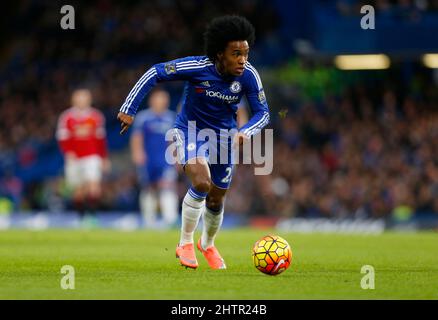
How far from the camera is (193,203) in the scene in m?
9.98

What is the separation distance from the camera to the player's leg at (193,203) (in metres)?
9.69

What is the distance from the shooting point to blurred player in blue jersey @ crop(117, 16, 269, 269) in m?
9.71

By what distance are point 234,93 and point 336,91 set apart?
53.8 ft

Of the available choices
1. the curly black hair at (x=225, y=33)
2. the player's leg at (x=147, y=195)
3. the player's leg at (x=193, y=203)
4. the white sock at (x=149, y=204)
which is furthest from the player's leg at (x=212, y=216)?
the white sock at (x=149, y=204)

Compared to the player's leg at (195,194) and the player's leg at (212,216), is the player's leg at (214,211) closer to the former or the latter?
the player's leg at (212,216)

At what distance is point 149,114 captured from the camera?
2006 centimetres

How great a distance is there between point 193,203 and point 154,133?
10221mm

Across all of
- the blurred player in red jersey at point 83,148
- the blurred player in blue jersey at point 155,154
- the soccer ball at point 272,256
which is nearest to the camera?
the soccer ball at point 272,256

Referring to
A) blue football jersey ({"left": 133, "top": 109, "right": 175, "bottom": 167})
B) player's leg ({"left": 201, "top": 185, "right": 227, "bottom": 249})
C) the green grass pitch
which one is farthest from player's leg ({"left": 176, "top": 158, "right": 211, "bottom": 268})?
blue football jersey ({"left": 133, "top": 109, "right": 175, "bottom": 167})

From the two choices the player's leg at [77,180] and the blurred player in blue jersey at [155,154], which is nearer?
the blurred player in blue jersey at [155,154]

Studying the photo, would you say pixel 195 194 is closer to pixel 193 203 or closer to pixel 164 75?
pixel 193 203

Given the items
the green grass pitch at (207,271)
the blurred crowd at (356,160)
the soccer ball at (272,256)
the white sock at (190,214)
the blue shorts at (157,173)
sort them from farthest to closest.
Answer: the blurred crowd at (356,160)
the blue shorts at (157,173)
the white sock at (190,214)
the soccer ball at (272,256)
the green grass pitch at (207,271)
